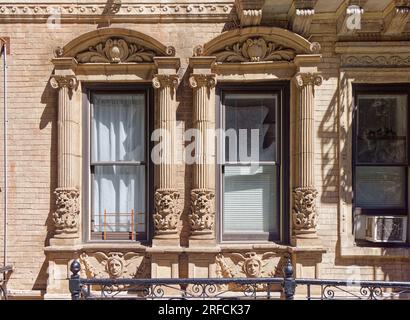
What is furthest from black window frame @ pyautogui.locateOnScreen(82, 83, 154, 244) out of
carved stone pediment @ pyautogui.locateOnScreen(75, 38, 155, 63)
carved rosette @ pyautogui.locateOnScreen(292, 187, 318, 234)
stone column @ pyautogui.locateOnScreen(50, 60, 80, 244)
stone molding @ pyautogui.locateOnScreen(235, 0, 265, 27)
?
carved rosette @ pyautogui.locateOnScreen(292, 187, 318, 234)

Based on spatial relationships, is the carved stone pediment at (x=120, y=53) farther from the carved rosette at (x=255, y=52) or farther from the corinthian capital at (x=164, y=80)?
the carved rosette at (x=255, y=52)

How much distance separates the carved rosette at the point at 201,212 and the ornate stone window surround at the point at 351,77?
7.71 ft

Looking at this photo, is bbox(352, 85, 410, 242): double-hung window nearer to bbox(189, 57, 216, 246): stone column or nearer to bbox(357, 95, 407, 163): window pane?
bbox(357, 95, 407, 163): window pane

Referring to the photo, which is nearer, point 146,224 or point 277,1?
point 277,1

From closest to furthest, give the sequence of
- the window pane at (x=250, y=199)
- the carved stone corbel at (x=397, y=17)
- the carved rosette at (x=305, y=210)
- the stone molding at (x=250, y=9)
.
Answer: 1. the carved stone corbel at (x=397, y=17)
2. the stone molding at (x=250, y=9)
3. the carved rosette at (x=305, y=210)
4. the window pane at (x=250, y=199)

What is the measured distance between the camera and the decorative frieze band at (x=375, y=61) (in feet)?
24.1

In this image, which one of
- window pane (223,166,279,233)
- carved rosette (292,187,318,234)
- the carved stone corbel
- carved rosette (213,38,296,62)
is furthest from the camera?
window pane (223,166,279,233)

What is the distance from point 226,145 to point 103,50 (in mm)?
2808

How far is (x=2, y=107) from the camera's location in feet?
24.4

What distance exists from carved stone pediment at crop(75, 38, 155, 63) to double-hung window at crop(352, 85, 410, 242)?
12.9 feet

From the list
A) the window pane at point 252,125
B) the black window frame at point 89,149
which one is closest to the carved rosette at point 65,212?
the black window frame at point 89,149

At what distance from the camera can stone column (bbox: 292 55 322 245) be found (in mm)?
7137
